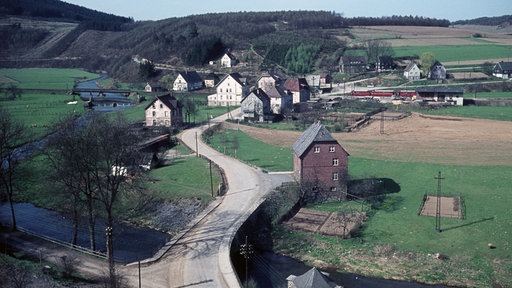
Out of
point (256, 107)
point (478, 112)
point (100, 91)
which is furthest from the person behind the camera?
point (100, 91)

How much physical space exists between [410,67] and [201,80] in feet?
148

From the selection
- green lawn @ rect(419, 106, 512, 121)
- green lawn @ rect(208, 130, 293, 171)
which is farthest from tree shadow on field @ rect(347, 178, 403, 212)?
green lawn @ rect(419, 106, 512, 121)

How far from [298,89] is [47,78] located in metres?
59.7

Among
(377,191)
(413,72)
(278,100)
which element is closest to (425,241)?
(377,191)

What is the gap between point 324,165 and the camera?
1550 inches

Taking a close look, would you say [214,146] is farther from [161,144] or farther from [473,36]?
[473,36]

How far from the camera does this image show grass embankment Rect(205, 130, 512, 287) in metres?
28.5

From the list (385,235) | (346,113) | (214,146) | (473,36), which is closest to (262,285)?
(385,235)

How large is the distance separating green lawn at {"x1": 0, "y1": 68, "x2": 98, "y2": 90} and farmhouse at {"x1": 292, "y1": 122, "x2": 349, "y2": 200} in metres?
57.5

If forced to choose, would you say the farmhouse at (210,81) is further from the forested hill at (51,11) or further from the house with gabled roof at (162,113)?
the house with gabled roof at (162,113)

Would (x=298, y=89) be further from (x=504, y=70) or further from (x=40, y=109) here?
(x=504, y=70)

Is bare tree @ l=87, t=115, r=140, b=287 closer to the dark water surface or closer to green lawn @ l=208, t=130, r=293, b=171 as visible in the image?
the dark water surface

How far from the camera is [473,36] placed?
162375 mm

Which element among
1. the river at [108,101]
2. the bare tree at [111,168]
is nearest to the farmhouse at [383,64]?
the river at [108,101]
